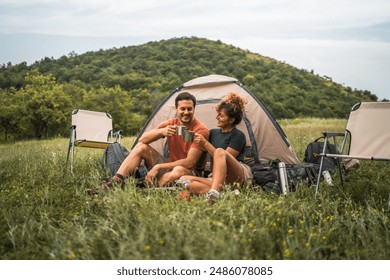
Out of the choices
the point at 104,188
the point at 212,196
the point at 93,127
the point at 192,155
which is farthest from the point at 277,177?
the point at 93,127

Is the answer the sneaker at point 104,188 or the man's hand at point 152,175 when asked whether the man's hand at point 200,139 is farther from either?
the sneaker at point 104,188

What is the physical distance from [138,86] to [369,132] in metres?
29.7

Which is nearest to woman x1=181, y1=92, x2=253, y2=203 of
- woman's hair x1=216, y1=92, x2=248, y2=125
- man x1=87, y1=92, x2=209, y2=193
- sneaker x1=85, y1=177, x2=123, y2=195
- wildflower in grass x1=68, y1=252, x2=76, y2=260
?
woman's hair x1=216, y1=92, x2=248, y2=125

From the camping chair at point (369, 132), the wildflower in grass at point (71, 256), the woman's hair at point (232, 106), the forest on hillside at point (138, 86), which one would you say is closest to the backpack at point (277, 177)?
the camping chair at point (369, 132)

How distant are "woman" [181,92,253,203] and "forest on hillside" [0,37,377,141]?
12360 mm

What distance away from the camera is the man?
3.67 meters

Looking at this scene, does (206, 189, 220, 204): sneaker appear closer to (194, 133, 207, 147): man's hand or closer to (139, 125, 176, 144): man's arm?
(194, 133, 207, 147): man's hand

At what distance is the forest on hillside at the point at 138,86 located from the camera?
19.7 metres

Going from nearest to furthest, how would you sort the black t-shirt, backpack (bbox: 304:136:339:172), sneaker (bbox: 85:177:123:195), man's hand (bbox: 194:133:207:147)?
sneaker (bbox: 85:177:123:195) < man's hand (bbox: 194:133:207:147) < the black t-shirt < backpack (bbox: 304:136:339:172)

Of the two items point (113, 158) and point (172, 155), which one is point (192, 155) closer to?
point (172, 155)

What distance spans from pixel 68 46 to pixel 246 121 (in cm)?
240

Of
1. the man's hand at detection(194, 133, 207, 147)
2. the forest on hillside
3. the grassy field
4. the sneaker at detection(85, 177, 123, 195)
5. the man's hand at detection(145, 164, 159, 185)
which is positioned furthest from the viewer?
the forest on hillside

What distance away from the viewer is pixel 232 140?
3.88 m
